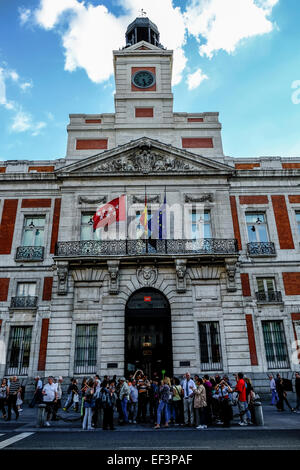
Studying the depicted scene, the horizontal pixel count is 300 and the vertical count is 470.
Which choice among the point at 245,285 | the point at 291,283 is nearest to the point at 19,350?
the point at 245,285

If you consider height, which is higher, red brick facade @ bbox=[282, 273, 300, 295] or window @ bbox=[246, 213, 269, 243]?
window @ bbox=[246, 213, 269, 243]

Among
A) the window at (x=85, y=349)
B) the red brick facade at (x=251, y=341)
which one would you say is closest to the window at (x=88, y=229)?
the window at (x=85, y=349)

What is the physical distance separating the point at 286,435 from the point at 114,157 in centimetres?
1675

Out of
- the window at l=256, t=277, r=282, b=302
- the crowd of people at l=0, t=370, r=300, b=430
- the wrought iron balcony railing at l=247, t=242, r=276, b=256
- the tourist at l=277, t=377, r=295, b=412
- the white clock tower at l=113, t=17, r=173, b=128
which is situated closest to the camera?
the crowd of people at l=0, t=370, r=300, b=430

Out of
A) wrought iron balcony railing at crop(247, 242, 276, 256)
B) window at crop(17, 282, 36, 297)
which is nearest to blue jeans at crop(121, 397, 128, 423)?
window at crop(17, 282, 36, 297)

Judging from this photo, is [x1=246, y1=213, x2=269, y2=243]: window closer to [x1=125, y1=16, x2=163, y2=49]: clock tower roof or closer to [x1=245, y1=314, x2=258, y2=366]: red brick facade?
[x1=245, y1=314, x2=258, y2=366]: red brick facade

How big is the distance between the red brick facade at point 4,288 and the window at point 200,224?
1076 centimetres

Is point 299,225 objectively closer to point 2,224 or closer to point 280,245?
point 280,245

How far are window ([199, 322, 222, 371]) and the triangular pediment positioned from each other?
9037 mm

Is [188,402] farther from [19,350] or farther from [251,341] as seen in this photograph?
[19,350]

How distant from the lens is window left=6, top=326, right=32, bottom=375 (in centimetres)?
1725

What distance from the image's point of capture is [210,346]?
1753cm

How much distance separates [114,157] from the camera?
822 inches
